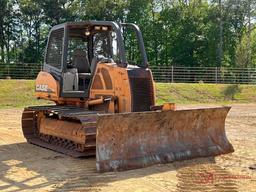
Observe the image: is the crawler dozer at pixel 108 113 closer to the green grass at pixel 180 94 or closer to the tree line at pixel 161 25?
the green grass at pixel 180 94

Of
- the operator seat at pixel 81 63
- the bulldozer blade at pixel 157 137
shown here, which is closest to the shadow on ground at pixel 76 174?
the bulldozer blade at pixel 157 137

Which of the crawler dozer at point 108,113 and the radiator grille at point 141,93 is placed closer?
the crawler dozer at point 108,113

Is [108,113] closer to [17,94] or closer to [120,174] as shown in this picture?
[120,174]

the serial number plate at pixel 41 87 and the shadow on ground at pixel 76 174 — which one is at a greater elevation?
the serial number plate at pixel 41 87

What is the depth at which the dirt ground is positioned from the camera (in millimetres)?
6266

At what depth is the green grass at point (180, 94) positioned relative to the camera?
21.4 meters

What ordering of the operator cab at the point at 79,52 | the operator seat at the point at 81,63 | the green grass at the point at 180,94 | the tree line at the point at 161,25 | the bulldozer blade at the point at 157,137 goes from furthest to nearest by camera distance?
the tree line at the point at 161,25 → the green grass at the point at 180,94 → the operator seat at the point at 81,63 → the operator cab at the point at 79,52 → the bulldozer blade at the point at 157,137

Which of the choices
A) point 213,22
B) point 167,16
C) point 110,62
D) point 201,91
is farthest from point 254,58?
point 110,62

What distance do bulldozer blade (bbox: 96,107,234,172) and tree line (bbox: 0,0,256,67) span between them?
116 feet

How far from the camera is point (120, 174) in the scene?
704 cm

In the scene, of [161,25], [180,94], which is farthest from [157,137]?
[161,25]

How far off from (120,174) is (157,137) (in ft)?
4.36

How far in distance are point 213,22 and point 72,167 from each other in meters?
41.2

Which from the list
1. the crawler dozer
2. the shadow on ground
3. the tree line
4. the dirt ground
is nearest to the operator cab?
the crawler dozer
